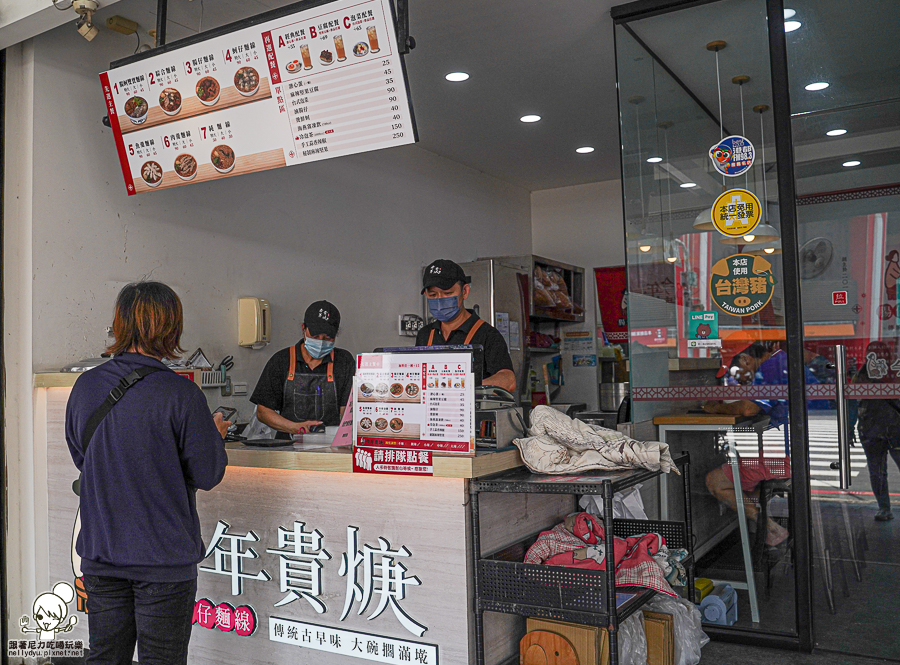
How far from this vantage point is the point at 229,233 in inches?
185

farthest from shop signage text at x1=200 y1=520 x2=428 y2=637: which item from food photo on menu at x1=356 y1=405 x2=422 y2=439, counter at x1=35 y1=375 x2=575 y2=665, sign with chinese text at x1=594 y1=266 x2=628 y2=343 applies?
sign with chinese text at x1=594 y1=266 x2=628 y2=343

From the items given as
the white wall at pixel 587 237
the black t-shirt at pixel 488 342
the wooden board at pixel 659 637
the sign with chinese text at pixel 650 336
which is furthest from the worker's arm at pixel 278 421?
the white wall at pixel 587 237

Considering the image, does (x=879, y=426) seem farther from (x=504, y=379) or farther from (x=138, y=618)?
(x=138, y=618)

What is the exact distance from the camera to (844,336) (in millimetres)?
3477

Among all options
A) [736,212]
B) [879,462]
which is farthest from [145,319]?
[879,462]

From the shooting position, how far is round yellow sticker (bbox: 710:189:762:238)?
3637 mm

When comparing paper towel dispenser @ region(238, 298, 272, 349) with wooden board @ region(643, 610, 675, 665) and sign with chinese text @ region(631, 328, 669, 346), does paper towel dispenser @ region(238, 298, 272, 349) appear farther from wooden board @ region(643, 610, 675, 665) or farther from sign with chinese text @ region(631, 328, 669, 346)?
wooden board @ region(643, 610, 675, 665)

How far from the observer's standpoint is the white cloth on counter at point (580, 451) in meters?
2.59

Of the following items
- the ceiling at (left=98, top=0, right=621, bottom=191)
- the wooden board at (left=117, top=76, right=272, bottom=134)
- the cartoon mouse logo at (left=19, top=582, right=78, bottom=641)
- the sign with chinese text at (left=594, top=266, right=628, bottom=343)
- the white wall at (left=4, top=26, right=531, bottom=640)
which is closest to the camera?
the wooden board at (left=117, top=76, right=272, bottom=134)

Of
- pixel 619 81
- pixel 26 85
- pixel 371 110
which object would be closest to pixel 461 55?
pixel 619 81

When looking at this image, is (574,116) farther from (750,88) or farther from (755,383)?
(755,383)

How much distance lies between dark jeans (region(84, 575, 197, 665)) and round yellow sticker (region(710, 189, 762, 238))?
2790mm

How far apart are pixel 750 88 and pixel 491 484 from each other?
2434 mm

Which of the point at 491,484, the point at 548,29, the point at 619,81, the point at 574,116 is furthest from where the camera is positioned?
the point at 574,116
